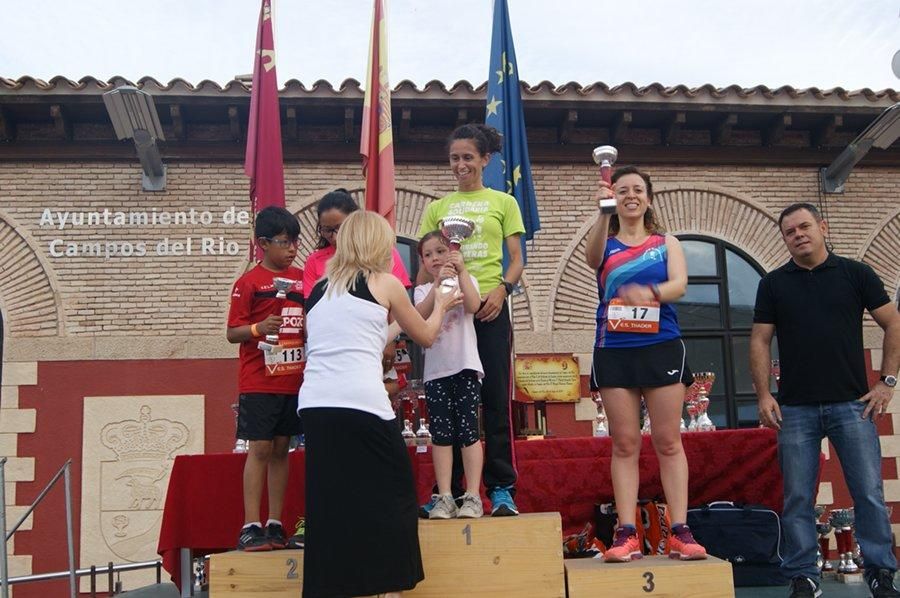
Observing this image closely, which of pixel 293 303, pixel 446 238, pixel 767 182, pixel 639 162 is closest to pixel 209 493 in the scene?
pixel 293 303

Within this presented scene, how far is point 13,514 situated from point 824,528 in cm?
707

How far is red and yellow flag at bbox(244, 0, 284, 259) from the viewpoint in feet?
21.5

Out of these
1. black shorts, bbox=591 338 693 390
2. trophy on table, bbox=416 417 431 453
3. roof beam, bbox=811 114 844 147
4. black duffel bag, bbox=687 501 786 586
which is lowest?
black duffel bag, bbox=687 501 786 586

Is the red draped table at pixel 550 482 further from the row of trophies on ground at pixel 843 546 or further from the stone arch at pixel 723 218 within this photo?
the stone arch at pixel 723 218

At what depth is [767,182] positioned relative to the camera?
361 inches

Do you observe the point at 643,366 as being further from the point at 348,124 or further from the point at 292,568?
the point at 348,124

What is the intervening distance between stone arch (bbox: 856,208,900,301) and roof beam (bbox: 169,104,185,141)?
7.25 meters

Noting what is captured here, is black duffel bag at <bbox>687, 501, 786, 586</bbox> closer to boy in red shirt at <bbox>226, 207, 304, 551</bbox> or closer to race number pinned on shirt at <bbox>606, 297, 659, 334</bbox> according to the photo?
race number pinned on shirt at <bbox>606, 297, 659, 334</bbox>

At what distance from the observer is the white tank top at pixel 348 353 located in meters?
3.19

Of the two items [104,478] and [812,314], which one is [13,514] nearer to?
[104,478]

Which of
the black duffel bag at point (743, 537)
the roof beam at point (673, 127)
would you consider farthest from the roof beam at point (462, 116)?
the black duffel bag at point (743, 537)

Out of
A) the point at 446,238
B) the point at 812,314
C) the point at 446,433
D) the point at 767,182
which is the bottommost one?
the point at 446,433

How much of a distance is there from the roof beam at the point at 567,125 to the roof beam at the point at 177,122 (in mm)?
Result: 3921

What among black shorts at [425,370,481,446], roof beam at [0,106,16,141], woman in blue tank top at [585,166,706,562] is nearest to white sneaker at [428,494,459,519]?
black shorts at [425,370,481,446]
